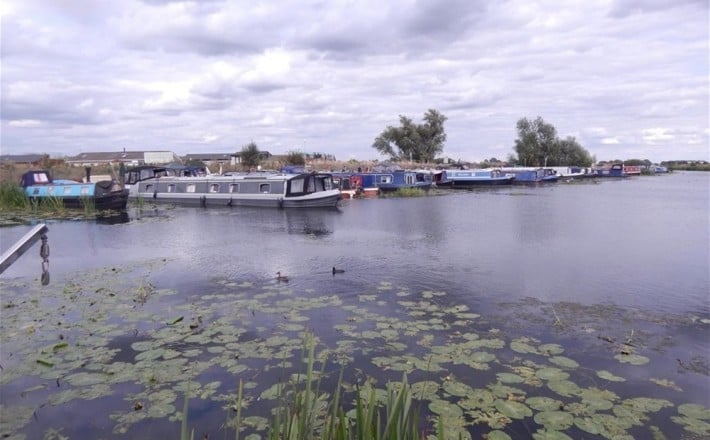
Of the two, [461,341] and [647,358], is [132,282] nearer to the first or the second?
[461,341]

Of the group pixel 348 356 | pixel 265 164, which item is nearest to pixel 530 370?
pixel 348 356

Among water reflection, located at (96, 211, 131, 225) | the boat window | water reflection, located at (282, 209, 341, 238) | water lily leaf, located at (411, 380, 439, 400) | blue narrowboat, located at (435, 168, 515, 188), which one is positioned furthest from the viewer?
blue narrowboat, located at (435, 168, 515, 188)

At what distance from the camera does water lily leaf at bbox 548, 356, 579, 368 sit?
676 centimetres

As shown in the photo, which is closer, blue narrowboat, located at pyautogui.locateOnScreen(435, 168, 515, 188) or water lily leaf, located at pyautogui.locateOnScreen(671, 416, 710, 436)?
water lily leaf, located at pyautogui.locateOnScreen(671, 416, 710, 436)

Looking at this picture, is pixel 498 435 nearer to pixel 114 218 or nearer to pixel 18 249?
pixel 18 249

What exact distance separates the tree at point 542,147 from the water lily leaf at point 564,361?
302 ft

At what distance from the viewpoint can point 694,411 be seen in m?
5.52

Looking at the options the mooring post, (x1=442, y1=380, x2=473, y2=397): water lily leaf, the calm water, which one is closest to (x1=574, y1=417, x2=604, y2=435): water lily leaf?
the calm water

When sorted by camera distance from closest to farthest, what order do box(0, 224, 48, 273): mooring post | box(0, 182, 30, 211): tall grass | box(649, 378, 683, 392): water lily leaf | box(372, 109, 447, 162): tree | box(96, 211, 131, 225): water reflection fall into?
1. box(0, 224, 48, 273): mooring post
2. box(649, 378, 683, 392): water lily leaf
3. box(96, 211, 131, 225): water reflection
4. box(0, 182, 30, 211): tall grass
5. box(372, 109, 447, 162): tree

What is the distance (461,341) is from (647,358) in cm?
242

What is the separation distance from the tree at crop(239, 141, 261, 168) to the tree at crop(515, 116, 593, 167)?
54127 millimetres

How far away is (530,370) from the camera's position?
6.57 metres

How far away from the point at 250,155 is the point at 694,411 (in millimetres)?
58146

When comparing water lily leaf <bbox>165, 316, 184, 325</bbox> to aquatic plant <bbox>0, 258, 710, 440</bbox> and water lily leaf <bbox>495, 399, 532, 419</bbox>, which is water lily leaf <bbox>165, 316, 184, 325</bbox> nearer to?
aquatic plant <bbox>0, 258, 710, 440</bbox>
